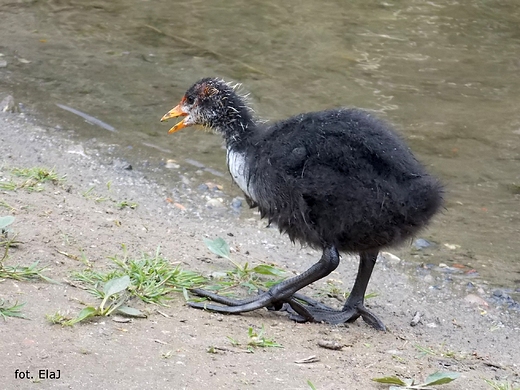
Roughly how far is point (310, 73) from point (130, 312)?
5.31 m

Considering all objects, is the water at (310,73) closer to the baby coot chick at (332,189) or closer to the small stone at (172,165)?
the small stone at (172,165)

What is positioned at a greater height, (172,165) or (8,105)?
(8,105)

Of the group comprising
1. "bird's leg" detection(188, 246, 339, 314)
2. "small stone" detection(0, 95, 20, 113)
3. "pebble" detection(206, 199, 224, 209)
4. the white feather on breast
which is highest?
the white feather on breast

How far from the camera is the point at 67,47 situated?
29.5ft

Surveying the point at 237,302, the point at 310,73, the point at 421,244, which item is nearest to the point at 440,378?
the point at 237,302

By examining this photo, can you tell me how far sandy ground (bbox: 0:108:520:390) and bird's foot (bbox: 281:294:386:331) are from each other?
6cm

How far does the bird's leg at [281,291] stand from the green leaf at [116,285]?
46cm

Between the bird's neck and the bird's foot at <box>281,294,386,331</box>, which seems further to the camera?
the bird's neck

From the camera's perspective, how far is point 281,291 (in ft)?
13.9

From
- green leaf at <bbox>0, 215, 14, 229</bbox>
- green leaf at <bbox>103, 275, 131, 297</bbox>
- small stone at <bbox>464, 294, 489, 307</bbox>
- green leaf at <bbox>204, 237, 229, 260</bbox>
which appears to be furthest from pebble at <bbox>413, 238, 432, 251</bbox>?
green leaf at <bbox>0, 215, 14, 229</bbox>

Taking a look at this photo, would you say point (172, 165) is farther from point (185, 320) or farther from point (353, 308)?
point (185, 320)

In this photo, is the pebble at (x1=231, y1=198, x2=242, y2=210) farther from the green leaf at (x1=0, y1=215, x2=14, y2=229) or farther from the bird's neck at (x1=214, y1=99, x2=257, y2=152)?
the green leaf at (x1=0, y1=215, x2=14, y2=229)

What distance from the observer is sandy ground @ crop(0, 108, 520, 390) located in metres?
3.29

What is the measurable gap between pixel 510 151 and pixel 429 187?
3.38 m
